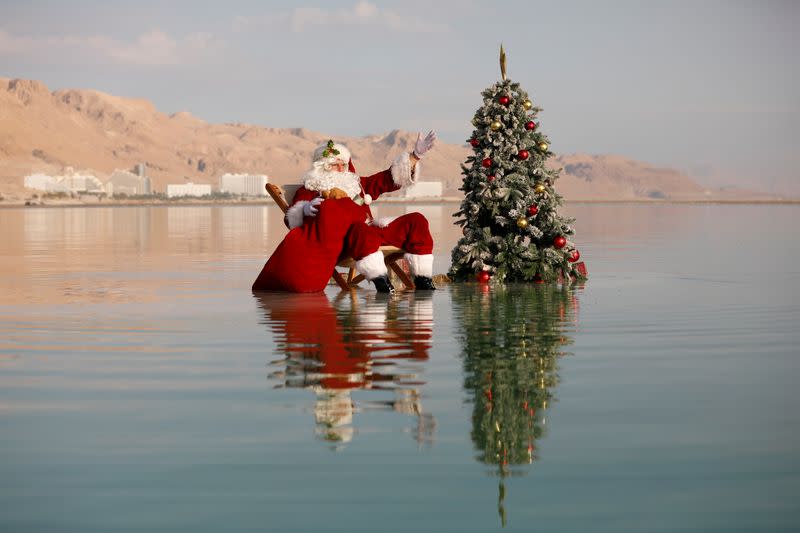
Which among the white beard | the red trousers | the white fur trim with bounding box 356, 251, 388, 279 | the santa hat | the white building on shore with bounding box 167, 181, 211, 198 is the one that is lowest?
the white fur trim with bounding box 356, 251, 388, 279

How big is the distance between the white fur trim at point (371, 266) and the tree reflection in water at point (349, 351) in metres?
0.27

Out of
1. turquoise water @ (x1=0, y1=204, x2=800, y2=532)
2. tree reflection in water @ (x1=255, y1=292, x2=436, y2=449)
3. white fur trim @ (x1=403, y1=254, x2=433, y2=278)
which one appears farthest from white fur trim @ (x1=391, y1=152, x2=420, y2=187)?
turquoise water @ (x1=0, y1=204, x2=800, y2=532)

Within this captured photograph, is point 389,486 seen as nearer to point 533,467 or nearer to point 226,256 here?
point 533,467

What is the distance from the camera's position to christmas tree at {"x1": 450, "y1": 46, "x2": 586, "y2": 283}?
12.0 metres

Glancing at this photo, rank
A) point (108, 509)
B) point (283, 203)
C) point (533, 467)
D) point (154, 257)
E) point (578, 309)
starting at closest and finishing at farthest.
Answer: point (108, 509), point (533, 467), point (578, 309), point (283, 203), point (154, 257)

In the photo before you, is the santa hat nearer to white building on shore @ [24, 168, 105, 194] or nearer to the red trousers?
the red trousers

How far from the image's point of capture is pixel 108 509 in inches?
130

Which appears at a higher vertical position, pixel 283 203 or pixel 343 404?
pixel 283 203

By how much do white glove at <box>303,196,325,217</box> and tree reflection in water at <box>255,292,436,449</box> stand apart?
0.85 meters

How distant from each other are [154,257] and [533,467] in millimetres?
15042

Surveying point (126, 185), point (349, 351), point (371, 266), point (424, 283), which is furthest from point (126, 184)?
point (349, 351)

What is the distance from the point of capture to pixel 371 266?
1066 centimetres

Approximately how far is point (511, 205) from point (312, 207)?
7.76 ft

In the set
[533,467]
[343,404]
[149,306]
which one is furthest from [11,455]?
[149,306]
